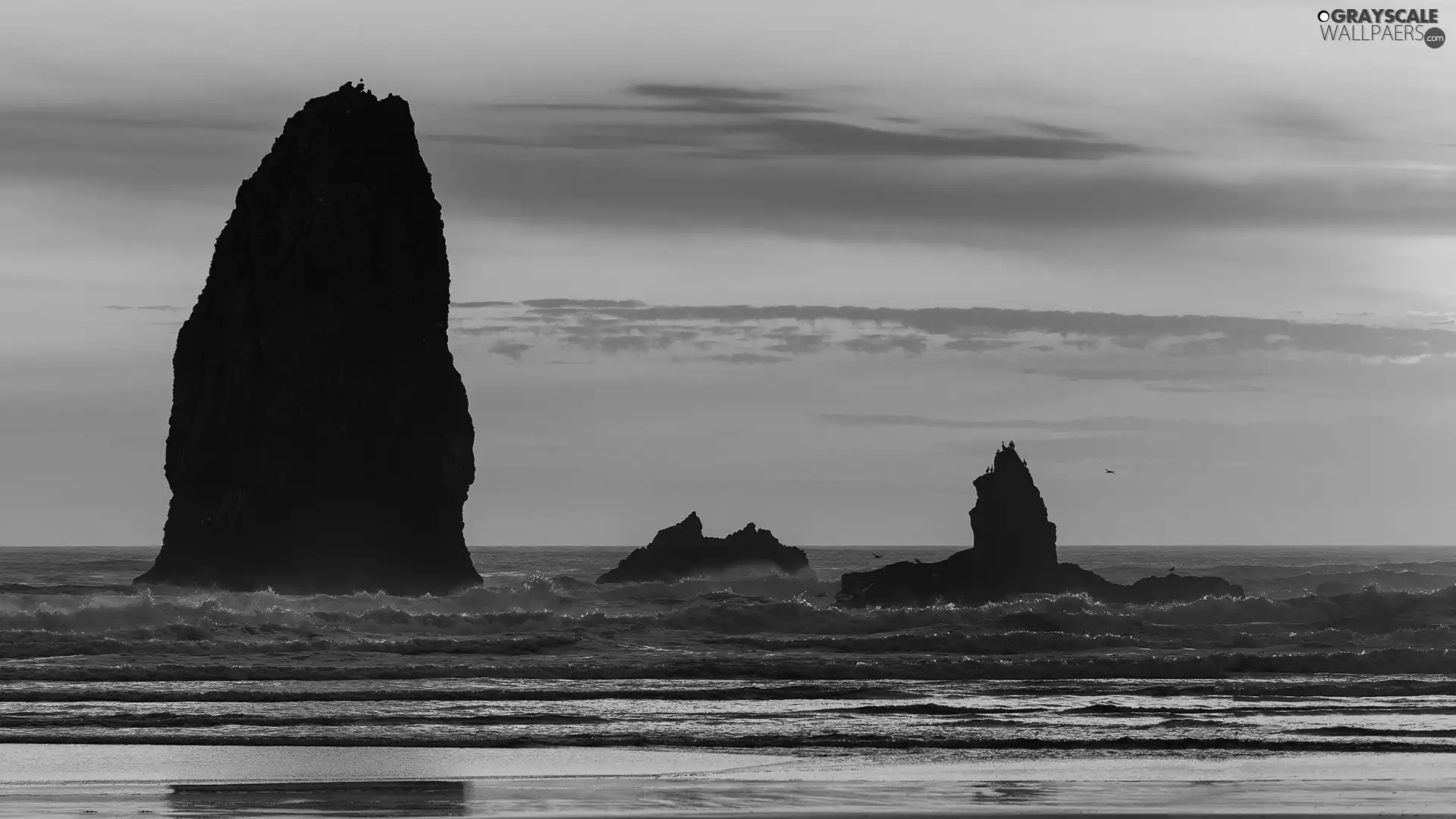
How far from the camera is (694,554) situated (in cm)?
7300

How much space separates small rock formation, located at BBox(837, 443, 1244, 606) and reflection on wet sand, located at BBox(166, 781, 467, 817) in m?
35.1

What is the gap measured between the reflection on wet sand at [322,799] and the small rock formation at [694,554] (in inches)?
1973

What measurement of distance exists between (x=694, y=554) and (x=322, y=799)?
173 ft

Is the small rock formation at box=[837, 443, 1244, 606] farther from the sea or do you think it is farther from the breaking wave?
the sea

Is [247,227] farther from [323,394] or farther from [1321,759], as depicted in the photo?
[1321,759]

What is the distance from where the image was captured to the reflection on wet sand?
762 inches

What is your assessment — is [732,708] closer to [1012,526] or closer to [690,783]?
[690,783]

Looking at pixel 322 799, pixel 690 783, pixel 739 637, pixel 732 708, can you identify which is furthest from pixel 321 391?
pixel 322 799

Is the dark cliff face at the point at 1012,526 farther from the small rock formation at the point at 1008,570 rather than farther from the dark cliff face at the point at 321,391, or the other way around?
the dark cliff face at the point at 321,391

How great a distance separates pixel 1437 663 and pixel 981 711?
12.7 meters

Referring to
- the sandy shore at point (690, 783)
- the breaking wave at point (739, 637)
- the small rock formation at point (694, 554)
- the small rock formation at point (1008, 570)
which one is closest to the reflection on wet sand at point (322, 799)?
the sandy shore at point (690, 783)

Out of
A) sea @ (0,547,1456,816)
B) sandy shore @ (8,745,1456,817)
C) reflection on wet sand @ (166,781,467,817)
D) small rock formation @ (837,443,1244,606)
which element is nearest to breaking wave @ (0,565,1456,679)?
sea @ (0,547,1456,816)

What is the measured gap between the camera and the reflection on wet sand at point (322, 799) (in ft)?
63.5

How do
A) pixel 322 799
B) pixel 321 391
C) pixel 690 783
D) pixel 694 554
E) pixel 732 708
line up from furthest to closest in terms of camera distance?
pixel 694 554 < pixel 321 391 < pixel 732 708 < pixel 690 783 < pixel 322 799
